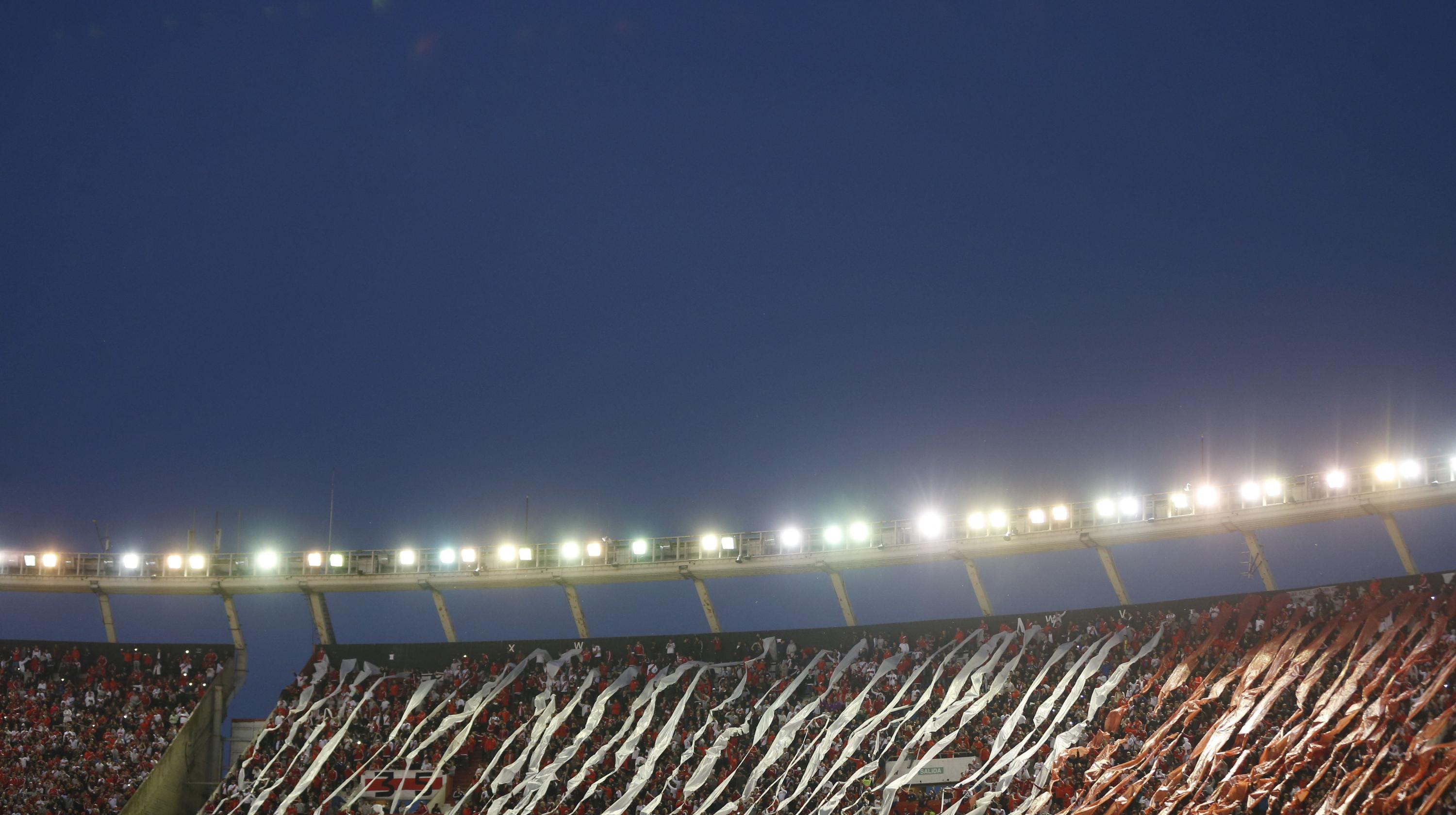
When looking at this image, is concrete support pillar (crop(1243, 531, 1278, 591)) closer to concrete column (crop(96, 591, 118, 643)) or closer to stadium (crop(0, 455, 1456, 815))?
stadium (crop(0, 455, 1456, 815))

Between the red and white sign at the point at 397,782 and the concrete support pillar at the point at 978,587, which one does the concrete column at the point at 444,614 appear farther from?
the concrete support pillar at the point at 978,587

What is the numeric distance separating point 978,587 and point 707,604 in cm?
885

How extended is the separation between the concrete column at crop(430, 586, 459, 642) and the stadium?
10 centimetres

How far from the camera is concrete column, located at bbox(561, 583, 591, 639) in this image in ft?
147

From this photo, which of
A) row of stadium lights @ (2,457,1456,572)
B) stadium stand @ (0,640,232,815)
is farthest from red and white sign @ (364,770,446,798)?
row of stadium lights @ (2,457,1456,572)

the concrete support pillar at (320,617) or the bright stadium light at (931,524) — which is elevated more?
the bright stadium light at (931,524)

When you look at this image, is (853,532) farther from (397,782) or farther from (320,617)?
(320,617)

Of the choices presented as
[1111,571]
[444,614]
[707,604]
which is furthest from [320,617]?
[1111,571]

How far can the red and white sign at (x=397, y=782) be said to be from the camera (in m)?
37.6

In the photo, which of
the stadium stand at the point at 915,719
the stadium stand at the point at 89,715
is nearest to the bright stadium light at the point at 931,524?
the stadium stand at the point at 915,719

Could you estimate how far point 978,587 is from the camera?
41.1 meters

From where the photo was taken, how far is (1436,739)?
27797 millimetres

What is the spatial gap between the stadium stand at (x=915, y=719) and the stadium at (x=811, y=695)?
0.08 metres

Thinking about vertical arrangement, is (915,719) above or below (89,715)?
below
